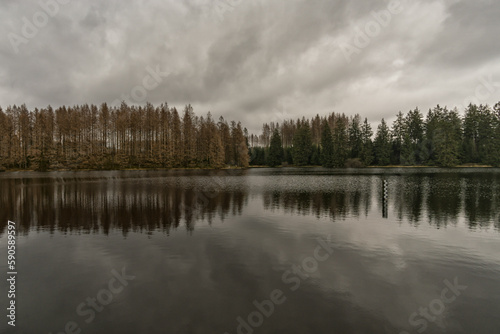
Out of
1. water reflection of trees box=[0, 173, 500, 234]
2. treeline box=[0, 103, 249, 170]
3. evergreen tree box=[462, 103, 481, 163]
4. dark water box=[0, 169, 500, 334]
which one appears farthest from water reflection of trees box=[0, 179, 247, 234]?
evergreen tree box=[462, 103, 481, 163]

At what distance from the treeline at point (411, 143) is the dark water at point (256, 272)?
104m

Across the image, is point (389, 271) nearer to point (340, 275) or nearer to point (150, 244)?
point (340, 275)

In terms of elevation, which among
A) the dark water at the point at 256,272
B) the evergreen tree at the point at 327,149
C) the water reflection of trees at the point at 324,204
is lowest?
the dark water at the point at 256,272

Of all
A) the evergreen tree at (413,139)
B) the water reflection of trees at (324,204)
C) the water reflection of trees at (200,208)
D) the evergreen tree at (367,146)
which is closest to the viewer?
the water reflection of trees at (200,208)

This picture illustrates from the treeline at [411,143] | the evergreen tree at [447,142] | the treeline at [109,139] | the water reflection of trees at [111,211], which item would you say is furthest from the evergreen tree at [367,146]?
the water reflection of trees at [111,211]

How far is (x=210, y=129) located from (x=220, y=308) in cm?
11489

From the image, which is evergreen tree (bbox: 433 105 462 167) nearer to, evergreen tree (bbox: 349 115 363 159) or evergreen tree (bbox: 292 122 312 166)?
evergreen tree (bbox: 349 115 363 159)

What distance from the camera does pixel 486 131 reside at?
107 m

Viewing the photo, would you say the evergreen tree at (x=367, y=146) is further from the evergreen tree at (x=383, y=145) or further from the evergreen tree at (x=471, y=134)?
the evergreen tree at (x=471, y=134)

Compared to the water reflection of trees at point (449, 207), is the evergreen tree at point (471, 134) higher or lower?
higher

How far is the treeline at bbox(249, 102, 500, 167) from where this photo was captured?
104 meters

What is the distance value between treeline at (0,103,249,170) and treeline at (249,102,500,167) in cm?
3385

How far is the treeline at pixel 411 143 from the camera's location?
104 metres

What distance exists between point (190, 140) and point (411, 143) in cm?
10159
